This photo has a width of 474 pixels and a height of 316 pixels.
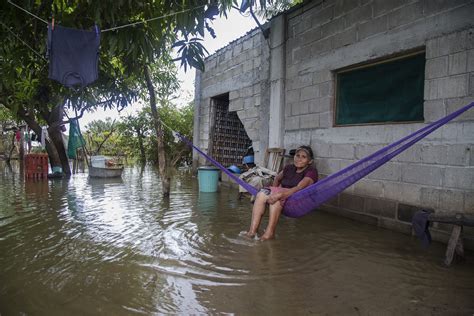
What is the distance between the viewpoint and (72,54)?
2576 mm

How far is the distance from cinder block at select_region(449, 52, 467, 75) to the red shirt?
4.29ft

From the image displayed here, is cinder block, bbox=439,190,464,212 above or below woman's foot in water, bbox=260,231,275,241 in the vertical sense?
above

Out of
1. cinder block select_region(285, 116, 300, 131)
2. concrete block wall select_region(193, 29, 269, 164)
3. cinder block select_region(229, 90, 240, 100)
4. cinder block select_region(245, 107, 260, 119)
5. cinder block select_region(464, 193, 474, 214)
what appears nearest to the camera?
cinder block select_region(464, 193, 474, 214)

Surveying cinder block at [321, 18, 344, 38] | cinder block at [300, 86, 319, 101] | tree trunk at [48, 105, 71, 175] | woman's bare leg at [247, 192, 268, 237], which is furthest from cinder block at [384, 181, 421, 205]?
tree trunk at [48, 105, 71, 175]

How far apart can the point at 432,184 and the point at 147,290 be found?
7.52 feet

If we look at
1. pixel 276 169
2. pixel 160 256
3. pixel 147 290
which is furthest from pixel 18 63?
pixel 276 169

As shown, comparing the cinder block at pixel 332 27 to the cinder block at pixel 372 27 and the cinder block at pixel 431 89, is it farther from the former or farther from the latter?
the cinder block at pixel 431 89

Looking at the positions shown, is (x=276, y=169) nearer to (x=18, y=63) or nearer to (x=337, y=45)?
(x=337, y=45)

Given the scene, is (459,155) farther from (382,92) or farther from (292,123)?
(292,123)

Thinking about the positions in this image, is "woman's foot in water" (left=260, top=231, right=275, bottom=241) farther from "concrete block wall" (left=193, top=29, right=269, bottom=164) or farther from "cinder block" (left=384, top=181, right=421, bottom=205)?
"concrete block wall" (left=193, top=29, right=269, bottom=164)

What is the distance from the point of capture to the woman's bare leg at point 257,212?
99.0 inches

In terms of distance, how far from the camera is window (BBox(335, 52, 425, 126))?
2.71 metres

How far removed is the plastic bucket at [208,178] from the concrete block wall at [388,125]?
1385mm

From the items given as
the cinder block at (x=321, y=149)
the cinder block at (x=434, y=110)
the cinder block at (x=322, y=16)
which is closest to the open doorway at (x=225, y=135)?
the cinder block at (x=322, y=16)
